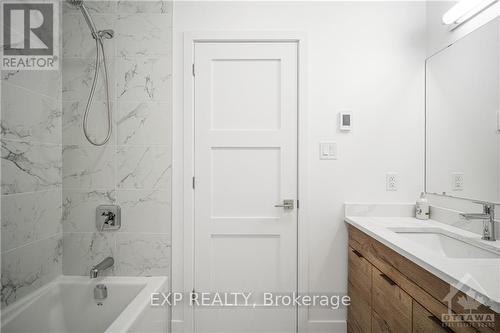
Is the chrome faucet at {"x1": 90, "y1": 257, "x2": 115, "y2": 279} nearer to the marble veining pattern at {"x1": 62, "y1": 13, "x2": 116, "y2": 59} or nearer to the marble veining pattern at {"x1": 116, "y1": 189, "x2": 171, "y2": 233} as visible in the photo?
the marble veining pattern at {"x1": 116, "y1": 189, "x2": 171, "y2": 233}

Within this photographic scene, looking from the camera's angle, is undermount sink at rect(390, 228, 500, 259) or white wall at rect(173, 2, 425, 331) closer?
undermount sink at rect(390, 228, 500, 259)

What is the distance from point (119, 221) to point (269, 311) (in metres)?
1.16

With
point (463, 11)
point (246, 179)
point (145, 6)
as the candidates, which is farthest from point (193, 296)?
point (463, 11)

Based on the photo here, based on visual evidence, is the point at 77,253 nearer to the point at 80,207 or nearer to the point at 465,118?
the point at 80,207

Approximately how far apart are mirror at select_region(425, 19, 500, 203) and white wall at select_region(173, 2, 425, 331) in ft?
0.31

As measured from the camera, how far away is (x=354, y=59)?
1649 mm

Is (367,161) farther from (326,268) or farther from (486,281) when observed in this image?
(486,281)

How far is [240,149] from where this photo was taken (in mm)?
1647

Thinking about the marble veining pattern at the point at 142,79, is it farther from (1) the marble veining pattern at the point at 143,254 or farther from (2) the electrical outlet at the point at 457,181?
(2) the electrical outlet at the point at 457,181

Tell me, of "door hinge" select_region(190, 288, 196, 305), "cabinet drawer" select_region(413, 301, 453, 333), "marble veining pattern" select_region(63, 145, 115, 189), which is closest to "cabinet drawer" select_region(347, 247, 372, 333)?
"cabinet drawer" select_region(413, 301, 453, 333)

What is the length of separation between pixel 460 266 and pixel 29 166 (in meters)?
2.05

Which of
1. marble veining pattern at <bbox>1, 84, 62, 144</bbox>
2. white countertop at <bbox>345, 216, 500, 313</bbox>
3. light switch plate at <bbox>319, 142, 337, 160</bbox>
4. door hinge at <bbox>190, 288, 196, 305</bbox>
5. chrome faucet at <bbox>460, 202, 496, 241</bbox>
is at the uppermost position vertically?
marble veining pattern at <bbox>1, 84, 62, 144</bbox>

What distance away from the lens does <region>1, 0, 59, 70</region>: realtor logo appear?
1264 mm

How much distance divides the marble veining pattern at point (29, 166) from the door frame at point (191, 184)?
28.9 inches
